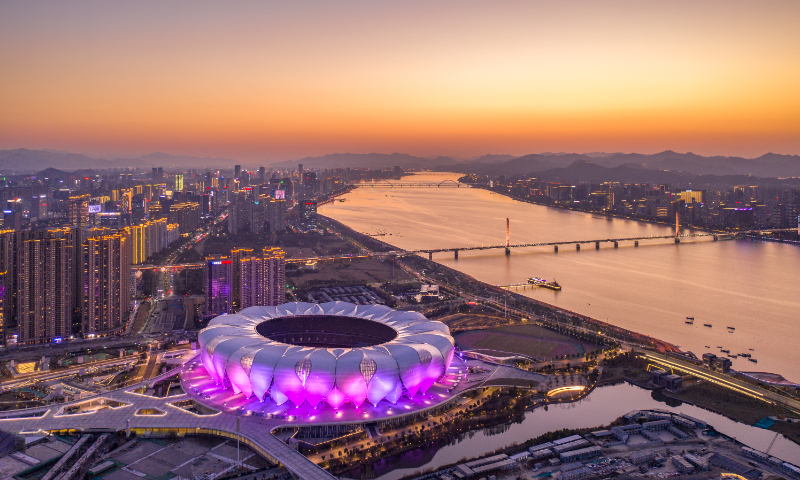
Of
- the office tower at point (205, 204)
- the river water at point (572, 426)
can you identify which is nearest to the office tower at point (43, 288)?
the river water at point (572, 426)

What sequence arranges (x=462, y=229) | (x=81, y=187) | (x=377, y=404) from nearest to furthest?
1. (x=377, y=404)
2. (x=462, y=229)
3. (x=81, y=187)

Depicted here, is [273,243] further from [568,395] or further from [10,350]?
[568,395]

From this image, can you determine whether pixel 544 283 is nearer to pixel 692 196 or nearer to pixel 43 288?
pixel 43 288

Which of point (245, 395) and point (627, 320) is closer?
point (245, 395)

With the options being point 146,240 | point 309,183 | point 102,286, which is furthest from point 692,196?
point 102,286

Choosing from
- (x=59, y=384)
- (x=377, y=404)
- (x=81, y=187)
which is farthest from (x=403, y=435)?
(x=81, y=187)
